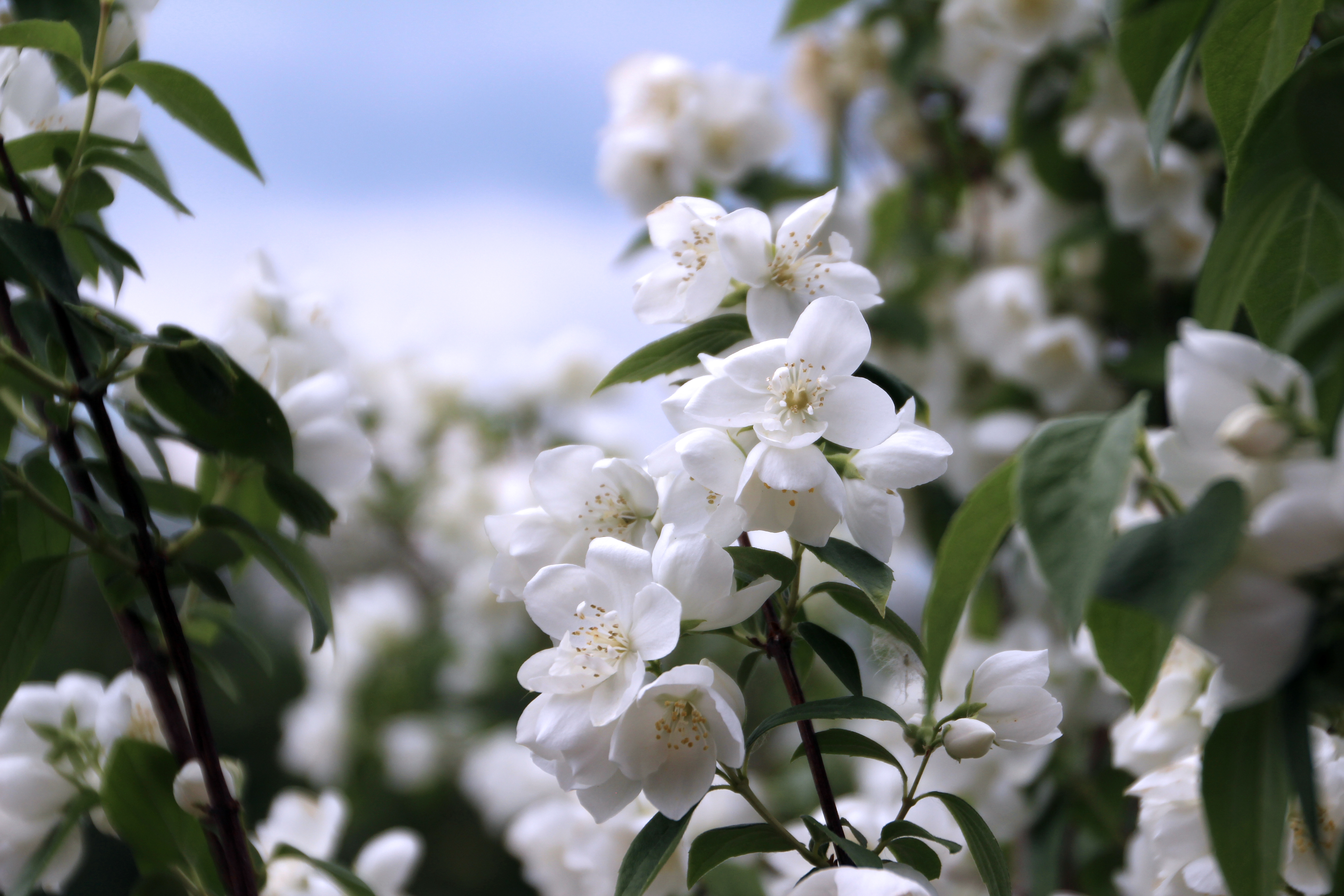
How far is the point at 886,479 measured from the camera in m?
0.46

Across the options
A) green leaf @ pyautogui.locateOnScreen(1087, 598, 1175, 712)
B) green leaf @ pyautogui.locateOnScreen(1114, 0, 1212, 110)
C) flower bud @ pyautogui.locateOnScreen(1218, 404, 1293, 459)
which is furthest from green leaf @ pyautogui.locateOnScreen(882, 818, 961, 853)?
green leaf @ pyautogui.locateOnScreen(1114, 0, 1212, 110)

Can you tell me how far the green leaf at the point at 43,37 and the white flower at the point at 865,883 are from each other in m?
0.55

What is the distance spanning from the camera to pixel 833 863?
462 mm

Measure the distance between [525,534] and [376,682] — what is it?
2.21 metres

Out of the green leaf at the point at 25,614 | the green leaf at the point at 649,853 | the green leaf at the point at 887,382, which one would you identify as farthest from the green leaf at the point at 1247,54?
the green leaf at the point at 25,614

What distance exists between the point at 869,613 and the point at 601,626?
0.43 ft

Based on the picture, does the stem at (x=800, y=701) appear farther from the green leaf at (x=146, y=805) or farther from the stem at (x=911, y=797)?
the green leaf at (x=146, y=805)

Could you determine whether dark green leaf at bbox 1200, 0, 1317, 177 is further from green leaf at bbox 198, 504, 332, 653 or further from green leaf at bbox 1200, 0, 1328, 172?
green leaf at bbox 198, 504, 332, 653

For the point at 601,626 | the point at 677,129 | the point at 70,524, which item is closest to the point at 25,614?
the point at 70,524

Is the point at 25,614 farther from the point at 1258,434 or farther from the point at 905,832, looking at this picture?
the point at 1258,434

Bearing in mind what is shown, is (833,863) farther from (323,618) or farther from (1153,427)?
(1153,427)

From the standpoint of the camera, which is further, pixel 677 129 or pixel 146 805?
pixel 677 129

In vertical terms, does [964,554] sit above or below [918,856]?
above

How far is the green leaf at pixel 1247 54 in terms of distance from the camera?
53 cm
